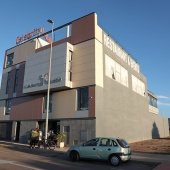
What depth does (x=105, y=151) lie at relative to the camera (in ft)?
39.5

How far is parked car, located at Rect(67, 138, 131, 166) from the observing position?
1164cm

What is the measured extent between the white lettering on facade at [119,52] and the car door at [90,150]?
630 inches

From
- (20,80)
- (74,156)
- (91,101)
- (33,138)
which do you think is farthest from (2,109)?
(74,156)

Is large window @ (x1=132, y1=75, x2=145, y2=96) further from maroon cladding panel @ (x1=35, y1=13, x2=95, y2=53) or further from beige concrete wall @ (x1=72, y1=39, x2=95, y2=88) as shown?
maroon cladding panel @ (x1=35, y1=13, x2=95, y2=53)

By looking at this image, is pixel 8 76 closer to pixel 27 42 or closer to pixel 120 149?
pixel 27 42

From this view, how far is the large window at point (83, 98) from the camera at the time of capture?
22397mm

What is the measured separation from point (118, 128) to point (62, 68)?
33.7 ft

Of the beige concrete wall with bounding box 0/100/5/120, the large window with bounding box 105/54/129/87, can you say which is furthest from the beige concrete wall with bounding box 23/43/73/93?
the beige concrete wall with bounding box 0/100/5/120

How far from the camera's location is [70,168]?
1038cm

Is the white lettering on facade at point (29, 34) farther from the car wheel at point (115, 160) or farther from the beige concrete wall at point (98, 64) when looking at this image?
the car wheel at point (115, 160)

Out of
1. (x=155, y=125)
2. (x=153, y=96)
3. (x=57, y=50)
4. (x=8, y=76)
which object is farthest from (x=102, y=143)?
(x=153, y=96)

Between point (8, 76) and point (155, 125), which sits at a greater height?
point (8, 76)

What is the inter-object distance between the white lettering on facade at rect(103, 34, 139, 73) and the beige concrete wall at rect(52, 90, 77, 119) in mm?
8075

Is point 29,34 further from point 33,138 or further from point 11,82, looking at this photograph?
point 33,138
